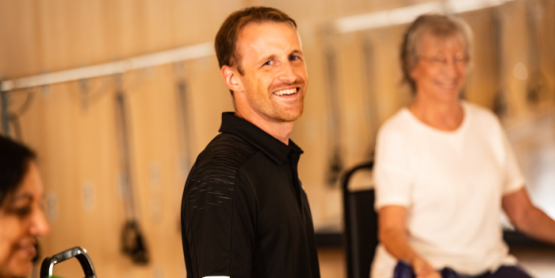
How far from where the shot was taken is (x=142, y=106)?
3.63 m

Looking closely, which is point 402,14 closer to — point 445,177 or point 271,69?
point 445,177

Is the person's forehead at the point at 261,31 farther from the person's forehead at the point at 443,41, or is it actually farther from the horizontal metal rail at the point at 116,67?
the horizontal metal rail at the point at 116,67

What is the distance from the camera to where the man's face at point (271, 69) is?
4.09 ft

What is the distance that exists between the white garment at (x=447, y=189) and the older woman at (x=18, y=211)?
121 centimetres

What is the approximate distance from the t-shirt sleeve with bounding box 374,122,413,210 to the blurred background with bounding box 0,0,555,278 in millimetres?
1456

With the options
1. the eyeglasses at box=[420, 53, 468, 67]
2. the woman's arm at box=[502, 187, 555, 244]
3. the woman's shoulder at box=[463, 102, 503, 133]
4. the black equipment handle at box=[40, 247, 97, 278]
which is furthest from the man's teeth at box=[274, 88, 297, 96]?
the woman's arm at box=[502, 187, 555, 244]

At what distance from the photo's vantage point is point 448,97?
6.24ft

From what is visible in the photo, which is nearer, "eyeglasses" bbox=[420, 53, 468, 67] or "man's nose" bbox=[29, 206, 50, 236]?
"man's nose" bbox=[29, 206, 50, 236]

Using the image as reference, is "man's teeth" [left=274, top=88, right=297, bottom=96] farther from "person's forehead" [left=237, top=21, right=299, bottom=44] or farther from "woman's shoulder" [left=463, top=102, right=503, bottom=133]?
"woman's shoulder" [left=463, top=102, right=503, bottom=133]

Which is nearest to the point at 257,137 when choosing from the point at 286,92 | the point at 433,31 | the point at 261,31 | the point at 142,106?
the point at 286,92

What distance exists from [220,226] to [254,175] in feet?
0.48

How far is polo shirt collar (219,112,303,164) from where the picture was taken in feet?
4.09

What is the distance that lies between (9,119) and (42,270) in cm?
300

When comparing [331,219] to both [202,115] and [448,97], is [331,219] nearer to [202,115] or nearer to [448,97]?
[202,115]
